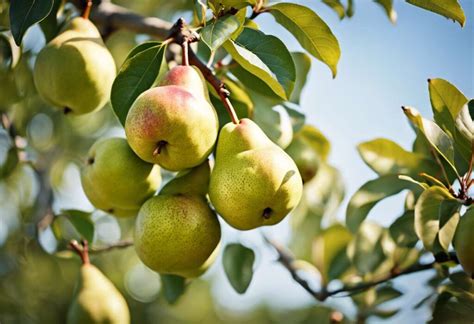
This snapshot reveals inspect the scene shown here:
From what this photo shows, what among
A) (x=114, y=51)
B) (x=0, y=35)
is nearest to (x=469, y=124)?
(x=0, y=35)

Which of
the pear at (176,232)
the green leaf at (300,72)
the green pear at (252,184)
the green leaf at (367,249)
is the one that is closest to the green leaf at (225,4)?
the green pear at (252,184)

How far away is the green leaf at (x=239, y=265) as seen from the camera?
1.74m

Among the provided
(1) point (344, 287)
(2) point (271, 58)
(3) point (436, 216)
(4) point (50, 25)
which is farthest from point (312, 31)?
(1) point (344, 287)

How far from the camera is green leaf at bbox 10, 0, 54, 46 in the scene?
4.32ft

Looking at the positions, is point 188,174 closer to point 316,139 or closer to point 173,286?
point 173,286

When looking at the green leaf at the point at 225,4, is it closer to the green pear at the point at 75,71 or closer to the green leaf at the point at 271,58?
the green leaf at the point at 271,58

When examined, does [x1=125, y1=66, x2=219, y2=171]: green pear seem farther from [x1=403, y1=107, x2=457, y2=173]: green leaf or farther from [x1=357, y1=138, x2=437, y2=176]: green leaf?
[x1=357, y1=138, x2=437, y2=176]: green leaf

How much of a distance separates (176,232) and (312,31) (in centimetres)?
54

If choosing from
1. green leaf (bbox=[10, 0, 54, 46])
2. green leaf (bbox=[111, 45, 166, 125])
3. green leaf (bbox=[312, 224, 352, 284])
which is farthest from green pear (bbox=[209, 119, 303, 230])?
green leaf (bbox=[312, 224, 352, 284])

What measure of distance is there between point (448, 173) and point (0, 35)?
1288 millimetres

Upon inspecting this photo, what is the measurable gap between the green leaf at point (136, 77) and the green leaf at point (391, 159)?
646mm

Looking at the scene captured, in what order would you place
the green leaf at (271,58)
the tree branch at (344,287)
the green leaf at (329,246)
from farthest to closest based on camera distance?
the green leaf at (329,246), the tree branch at (344,287), the green leaf at (271,58)

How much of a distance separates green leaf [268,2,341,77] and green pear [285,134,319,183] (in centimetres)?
46

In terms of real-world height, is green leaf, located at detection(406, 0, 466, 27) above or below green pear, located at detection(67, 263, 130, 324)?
above
